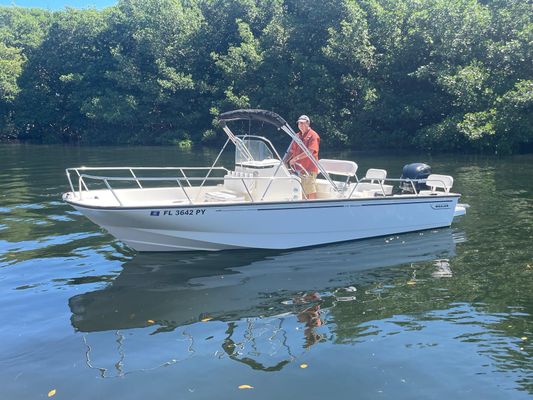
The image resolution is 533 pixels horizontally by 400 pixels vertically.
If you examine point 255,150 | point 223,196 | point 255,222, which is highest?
point 255,150

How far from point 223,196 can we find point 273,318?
3980 mm

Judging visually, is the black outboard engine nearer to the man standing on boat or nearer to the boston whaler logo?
the man standing on boat

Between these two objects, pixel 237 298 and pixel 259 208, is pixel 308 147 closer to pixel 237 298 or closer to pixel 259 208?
pixel 259 208

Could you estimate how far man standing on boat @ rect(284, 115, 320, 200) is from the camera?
40.0 ft

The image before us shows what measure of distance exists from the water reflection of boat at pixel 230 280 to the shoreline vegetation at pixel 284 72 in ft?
74.8

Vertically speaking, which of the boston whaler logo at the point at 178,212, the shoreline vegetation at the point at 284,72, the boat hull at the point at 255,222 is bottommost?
the boat hull at the point at 255,222

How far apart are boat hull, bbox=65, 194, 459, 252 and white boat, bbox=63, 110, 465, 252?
0.02 m

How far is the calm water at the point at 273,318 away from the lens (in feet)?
20.9

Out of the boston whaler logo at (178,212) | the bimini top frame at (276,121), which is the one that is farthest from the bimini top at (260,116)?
the boston whaler logo at (178,212)

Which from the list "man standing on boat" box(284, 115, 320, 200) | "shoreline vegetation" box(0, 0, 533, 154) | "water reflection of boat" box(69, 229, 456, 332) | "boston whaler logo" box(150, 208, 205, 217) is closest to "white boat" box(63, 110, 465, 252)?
"boston whaler logo" box(150, 208, 205, 217)

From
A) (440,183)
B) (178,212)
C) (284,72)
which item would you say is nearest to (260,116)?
(178,212)

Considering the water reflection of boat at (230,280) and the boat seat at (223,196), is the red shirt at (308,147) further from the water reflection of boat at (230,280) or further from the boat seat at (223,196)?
the water reflection of boat at (230,280)

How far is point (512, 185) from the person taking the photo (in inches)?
798

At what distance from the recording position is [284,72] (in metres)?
44.7
